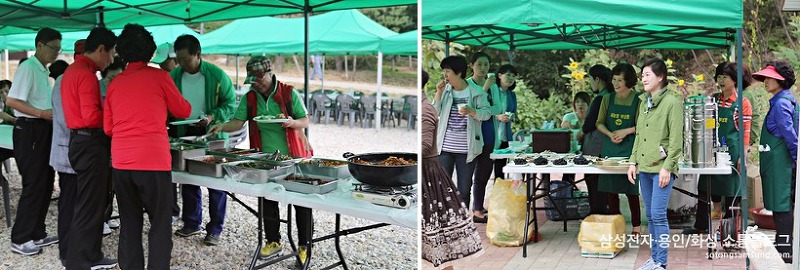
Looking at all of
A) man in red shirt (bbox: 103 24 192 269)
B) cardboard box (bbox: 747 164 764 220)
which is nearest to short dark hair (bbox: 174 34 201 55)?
man in red shirt (bbox: 103 24 192 269)

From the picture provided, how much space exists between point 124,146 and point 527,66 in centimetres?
918

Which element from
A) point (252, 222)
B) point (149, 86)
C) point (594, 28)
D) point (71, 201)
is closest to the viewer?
point (149, 86)

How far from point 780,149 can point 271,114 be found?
9.23 ft

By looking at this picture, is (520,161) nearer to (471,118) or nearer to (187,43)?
(471,118)

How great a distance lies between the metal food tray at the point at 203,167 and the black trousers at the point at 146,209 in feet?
0.68

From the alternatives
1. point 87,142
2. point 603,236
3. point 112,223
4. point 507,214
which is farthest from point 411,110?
point 87,142

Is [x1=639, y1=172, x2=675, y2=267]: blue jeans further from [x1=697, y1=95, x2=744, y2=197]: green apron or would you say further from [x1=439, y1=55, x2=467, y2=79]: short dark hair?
[x1=439, y1=55, x2=467, y2=79]: short dark hair

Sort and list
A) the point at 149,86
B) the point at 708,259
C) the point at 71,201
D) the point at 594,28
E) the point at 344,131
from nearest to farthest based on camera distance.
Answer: the point at 149,86 → the point at 71,201 → the point at 708,259 → the point at 594,28 → the point at 344,131

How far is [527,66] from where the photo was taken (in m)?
11.5

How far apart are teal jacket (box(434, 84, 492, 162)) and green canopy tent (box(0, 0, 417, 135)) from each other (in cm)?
69

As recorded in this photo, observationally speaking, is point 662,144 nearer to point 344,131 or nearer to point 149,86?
point 149,86

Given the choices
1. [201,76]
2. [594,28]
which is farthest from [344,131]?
[201,76]

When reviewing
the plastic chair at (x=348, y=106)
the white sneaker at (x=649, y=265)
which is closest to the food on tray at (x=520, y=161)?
the white sneaker at (x=649, y=265)

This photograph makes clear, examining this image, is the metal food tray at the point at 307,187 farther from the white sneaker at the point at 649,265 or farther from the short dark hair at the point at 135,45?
the white sneaker at the point at 649,265
